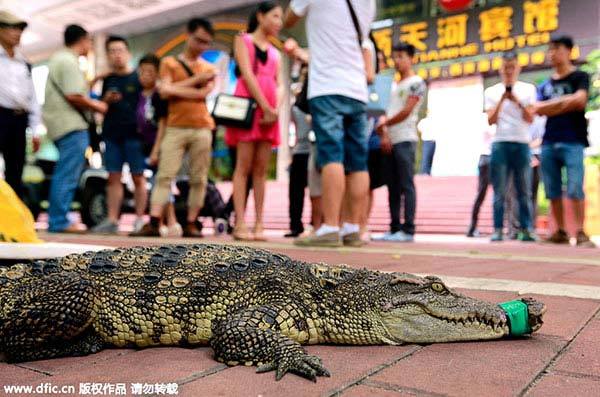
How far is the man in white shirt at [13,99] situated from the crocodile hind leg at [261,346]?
4.78 metres

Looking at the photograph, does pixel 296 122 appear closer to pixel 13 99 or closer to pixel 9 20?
pixel 13 99

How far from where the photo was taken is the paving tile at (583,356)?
1.51 metres

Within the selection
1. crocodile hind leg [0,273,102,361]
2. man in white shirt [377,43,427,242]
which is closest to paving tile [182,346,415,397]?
crocodile hind leg [0,273,102,361]

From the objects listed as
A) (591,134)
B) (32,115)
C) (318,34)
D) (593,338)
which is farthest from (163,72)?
(591,134)

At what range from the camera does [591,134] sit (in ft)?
34.7

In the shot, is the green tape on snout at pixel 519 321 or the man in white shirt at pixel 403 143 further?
the man in white shirt at pixel 403 143

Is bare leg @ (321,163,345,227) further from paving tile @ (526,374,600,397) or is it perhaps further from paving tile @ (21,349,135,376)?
paving tile @ (526,374,600,397)

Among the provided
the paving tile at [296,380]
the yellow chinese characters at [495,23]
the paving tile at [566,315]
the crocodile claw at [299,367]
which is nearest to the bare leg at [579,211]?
the paving tile at [566,315]

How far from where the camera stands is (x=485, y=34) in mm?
14562

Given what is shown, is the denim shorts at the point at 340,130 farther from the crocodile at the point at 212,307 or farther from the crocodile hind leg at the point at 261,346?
the crocodile hind leg at the point at 261,346

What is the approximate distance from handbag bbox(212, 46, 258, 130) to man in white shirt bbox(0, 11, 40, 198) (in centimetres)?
210

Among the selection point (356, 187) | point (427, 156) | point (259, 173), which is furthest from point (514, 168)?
point (427, 156)

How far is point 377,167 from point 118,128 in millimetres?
3014

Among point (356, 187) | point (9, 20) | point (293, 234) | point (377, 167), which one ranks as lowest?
point (293, 234)
